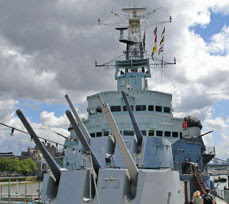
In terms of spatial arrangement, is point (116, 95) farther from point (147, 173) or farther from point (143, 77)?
point (147, 173)

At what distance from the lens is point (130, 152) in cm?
1343

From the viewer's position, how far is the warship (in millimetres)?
8008

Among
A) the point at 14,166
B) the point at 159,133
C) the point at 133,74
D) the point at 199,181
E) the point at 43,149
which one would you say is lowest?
the point at 199,181

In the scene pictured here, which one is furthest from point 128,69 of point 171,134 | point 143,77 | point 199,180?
Result: point 199,180

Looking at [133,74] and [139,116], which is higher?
[133,74]

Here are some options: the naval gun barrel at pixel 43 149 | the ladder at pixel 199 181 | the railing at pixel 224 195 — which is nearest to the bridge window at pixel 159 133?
the ladder at pixel 199 181

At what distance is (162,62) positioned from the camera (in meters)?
25.7

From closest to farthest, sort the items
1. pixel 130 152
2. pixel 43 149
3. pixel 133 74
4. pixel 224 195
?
pixel 43 149 → pixel 130 152 → pixel 224 195 → pixel 133 74

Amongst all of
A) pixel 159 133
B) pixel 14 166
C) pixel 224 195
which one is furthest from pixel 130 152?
pixel 14 166

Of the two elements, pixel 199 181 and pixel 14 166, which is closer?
pixel 199 181

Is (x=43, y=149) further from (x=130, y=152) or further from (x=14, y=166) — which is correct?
(x=14, y=166)

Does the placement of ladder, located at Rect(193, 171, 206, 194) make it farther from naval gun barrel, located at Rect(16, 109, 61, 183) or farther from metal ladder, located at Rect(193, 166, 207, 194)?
naval gun barrel, located at Rect(16, 109, 61, 183)

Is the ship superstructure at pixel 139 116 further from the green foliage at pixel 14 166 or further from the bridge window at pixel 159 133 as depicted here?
the green foliage at pixel 14 166

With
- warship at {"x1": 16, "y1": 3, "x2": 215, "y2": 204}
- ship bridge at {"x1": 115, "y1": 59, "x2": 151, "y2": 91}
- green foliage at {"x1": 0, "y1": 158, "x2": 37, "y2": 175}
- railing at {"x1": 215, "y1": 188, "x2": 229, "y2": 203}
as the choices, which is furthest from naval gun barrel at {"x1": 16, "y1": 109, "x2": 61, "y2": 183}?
green foliage at {"x1": 0, "y1": 158, "x2": 37, "y2": 175}
